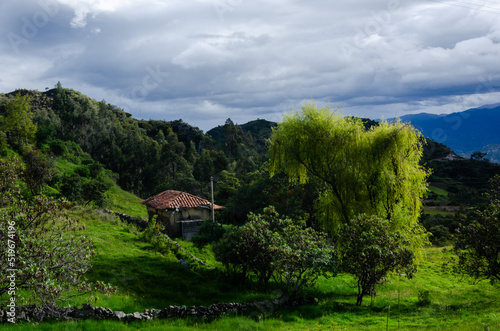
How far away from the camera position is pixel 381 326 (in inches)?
507

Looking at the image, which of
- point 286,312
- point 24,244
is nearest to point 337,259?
point 286,312

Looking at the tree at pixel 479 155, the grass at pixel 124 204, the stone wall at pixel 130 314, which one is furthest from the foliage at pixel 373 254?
the tree at pixel 479 155

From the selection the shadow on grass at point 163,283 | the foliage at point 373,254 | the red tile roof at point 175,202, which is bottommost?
the shadow on grass at point 163,283

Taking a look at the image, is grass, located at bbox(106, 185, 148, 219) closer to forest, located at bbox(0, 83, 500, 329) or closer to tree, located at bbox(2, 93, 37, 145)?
forest, located at bbox(0, 83, 500, 329)

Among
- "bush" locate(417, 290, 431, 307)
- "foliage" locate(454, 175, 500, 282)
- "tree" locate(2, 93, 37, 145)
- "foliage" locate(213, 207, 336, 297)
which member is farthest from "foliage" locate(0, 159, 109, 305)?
"tree" locate(2, 93, 37, 145)

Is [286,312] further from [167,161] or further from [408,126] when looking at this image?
[167,161]

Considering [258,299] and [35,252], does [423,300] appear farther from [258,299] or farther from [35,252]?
[35,252]

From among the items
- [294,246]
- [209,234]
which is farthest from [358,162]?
[209,234]

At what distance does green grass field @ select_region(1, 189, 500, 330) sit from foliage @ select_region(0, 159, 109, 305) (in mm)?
1714

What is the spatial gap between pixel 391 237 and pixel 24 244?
1555 cm

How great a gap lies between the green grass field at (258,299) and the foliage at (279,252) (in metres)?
1.30

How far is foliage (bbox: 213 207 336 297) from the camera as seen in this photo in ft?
49.9

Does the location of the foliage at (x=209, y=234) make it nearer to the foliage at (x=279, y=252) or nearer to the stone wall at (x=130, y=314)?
the foliage at (x=279, y=252)

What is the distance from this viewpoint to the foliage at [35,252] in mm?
8766
